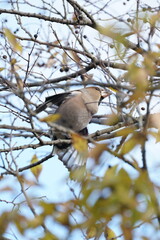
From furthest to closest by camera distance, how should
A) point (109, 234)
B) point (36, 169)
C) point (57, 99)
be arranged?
point (57, 99), point (36, 169), point (109, 234)

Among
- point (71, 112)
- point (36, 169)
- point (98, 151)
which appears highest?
point (71, 112)

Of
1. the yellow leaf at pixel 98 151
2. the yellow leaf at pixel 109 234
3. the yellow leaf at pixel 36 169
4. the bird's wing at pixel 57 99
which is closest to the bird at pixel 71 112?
the bird's wing at pixel 57 99

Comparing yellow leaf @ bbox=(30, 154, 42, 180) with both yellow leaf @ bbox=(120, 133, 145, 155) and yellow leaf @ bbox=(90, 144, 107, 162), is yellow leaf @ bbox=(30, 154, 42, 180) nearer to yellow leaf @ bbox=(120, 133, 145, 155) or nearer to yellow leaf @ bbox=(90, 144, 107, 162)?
yellow leaf @ bbox=(90, 144, 107, 162)

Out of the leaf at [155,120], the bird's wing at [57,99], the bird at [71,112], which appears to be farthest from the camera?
the bird at [71,112]

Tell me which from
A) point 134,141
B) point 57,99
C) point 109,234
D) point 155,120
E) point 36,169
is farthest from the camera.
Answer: point 57,99

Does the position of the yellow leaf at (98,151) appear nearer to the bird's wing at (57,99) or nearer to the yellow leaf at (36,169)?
the yellow leaf at (36,169)

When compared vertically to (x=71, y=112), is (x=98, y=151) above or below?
below

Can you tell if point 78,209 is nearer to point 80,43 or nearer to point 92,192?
point 92,192

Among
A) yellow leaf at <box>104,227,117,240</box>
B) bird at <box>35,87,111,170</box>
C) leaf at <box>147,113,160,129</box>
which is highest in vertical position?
bird at <box>35,87,111,170</box>

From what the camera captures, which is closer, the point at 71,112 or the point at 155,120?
the point at 155,120

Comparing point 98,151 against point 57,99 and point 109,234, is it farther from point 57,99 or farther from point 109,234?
point 57,99

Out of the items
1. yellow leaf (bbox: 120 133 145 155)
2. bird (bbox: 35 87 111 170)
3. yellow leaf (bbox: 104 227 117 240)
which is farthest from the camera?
bird (bbox: 35 87 111 170)

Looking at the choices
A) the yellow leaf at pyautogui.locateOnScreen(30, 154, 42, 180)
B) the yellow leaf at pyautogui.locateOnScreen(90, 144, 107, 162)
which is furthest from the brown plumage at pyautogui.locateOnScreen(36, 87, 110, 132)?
the yellow leaf at pyautogui.locateOnScreen(90, 144, 107, 162)

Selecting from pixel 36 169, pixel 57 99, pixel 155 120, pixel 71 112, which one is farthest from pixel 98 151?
pixel 71 112
